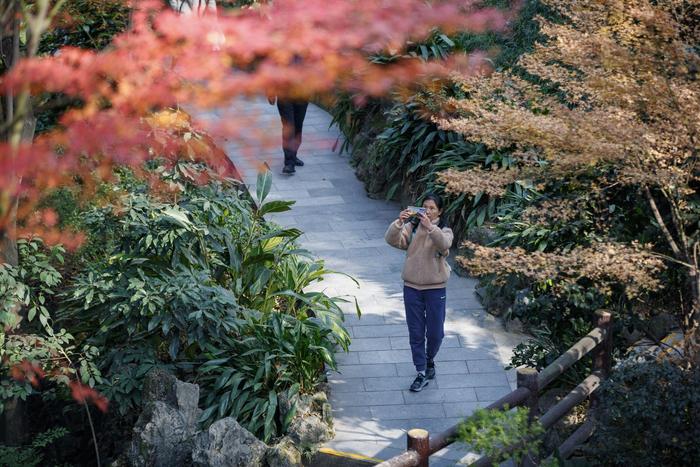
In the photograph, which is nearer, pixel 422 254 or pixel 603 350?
pixel 603 350

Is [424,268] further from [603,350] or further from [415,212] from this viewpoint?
[603,350]

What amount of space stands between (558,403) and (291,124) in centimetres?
681

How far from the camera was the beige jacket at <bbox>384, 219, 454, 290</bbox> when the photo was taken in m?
6.79

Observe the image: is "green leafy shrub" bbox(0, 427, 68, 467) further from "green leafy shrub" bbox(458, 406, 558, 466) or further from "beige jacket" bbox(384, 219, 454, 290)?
"green leafy shrub" bbox(458, 406, 558, 466)

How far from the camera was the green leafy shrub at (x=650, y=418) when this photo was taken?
5176mm

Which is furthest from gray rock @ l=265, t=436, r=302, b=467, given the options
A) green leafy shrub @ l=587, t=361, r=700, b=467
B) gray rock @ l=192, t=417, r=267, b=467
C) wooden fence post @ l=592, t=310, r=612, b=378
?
wooden fence post @ l=592, t=310, r=612, b=378

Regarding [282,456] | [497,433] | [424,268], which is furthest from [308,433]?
[497,433]

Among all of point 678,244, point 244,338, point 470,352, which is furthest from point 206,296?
point 678,244

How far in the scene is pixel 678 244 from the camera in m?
6.43

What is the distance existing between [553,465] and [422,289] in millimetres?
2051

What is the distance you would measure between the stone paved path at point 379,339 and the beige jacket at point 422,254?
3.08ft

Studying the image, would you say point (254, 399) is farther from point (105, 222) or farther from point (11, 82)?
point (11, 82)

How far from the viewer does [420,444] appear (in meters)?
4.88

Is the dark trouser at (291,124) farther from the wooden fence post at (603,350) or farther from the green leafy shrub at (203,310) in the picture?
the wooden fence post at (603,350)
